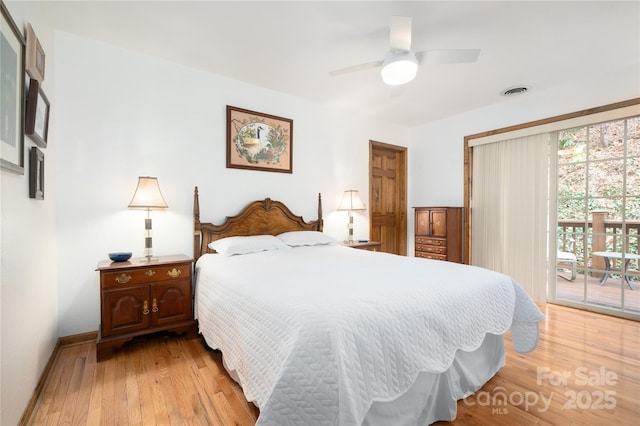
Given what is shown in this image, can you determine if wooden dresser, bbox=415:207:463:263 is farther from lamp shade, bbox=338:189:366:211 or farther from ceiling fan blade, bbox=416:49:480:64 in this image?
ceiling fan blade, bbox=416:49:480:64

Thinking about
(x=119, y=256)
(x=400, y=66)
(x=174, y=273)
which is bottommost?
(x=174, y=273)

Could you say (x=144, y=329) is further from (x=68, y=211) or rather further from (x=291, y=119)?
(x=291, y=119)

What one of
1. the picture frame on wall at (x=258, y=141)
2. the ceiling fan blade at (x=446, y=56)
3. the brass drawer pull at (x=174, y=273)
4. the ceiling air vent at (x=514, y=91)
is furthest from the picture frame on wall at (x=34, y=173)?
the ceiling air vent at (x=514, y=91)

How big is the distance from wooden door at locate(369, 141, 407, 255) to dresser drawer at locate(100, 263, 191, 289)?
2.78 meters

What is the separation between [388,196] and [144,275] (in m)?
3.59

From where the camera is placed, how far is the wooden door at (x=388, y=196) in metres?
4.50

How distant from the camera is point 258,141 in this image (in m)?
3.27

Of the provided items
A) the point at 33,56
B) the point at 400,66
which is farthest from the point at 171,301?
the point at 400,66

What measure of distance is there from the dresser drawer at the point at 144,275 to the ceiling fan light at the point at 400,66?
2213 mm

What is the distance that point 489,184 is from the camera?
396cm

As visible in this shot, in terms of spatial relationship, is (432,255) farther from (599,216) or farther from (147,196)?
(147,196)

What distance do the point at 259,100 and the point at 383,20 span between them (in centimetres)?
166

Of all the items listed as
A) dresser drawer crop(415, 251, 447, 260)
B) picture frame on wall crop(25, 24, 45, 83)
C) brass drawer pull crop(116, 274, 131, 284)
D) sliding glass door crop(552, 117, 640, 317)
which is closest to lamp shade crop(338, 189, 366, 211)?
dresser drawer crop(415, 251, 447, 260)

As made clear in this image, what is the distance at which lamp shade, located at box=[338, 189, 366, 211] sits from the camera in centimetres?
381
